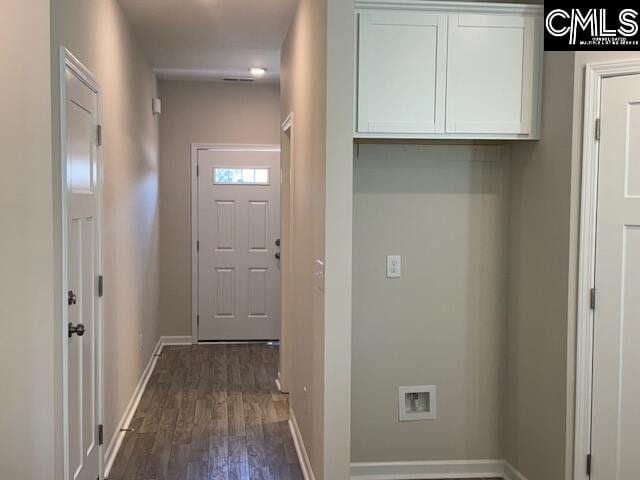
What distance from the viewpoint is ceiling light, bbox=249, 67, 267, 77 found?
20.4 ft

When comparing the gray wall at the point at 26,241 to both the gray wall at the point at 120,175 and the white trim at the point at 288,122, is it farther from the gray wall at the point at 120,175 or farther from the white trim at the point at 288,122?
the white trim at the point at 288,122

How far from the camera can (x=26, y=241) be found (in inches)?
102

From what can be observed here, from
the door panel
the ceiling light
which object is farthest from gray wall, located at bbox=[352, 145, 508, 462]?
the ceiling light

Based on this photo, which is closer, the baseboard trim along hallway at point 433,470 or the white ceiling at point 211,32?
the baseboard trim along hallway at point 433,470

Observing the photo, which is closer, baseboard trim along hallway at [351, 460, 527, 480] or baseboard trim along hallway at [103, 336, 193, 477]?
baseboard trim along hallway at [351, 460, 527, 480]

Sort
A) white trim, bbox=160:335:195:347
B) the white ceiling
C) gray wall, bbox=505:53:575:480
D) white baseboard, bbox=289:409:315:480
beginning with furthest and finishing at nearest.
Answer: white trim, bbox=160:335:195:347
the white ceiling
white baseboard, bbox=289:409:315:480
gray wall, bbox=505:53:575:480

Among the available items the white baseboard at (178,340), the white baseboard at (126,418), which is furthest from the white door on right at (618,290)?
the white baseboard at (178,340)

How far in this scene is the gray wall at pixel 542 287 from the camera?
3.04m

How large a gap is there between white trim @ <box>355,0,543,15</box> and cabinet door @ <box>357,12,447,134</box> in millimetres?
33

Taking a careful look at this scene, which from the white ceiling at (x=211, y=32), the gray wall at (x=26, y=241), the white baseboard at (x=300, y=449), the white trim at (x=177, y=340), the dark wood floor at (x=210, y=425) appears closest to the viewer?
the gray wall at (x=26, y=241)

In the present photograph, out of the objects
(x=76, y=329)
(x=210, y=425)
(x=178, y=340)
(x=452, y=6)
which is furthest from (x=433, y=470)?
(x=178, y=340)

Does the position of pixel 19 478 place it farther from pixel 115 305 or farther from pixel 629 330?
pixel 629 330

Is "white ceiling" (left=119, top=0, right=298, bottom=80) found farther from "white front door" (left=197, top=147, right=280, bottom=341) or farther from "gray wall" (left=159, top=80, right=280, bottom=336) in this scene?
"white front door" (left=197, top=147, right=280, bottom=341)

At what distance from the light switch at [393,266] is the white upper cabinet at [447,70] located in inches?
25.6
